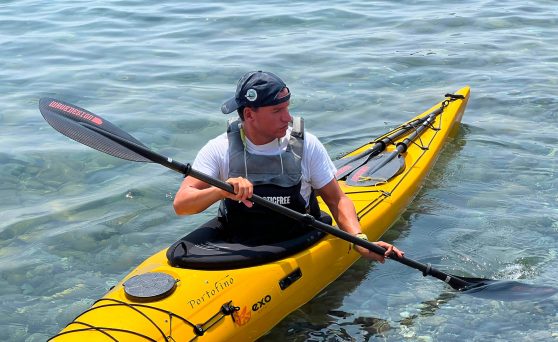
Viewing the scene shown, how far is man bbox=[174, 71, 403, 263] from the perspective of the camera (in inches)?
169

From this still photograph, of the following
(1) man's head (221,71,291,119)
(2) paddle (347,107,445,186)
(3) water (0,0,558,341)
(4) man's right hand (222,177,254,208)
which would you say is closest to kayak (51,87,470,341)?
(3) water (0,0,558,341)

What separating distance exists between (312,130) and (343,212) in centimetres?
394

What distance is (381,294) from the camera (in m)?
5.31

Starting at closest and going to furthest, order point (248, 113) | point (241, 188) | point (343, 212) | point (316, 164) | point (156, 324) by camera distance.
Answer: point (156, 324), point (241, 188), point (248, 113), point (316, 164), point (343, 212)

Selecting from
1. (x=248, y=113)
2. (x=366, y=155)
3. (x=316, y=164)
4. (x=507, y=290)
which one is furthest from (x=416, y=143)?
(x=248, y=113)

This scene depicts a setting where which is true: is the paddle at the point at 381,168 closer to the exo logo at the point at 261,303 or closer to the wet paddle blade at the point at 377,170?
the wet paddle blade at the point at 377,170

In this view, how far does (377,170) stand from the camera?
252 inches

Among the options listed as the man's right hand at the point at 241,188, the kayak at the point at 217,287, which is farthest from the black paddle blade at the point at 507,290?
the man's right hand at the point at 241,188

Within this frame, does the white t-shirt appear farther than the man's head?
Yes

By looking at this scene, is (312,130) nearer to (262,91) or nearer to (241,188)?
(262,91)

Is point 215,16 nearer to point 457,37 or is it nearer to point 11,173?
point 457,37

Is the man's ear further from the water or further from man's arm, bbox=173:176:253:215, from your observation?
the water

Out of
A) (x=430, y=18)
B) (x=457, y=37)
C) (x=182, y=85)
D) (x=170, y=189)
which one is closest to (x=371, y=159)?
(x=170, y=189)

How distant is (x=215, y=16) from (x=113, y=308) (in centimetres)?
1131
